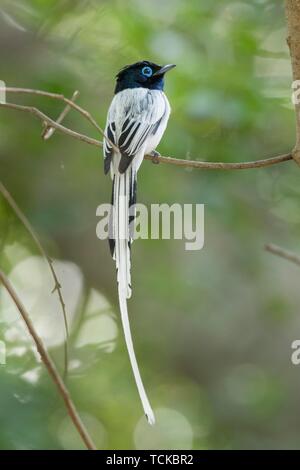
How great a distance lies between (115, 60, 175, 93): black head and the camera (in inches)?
74.8

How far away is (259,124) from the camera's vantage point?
3.42 metres

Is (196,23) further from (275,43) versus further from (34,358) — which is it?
(34,358)

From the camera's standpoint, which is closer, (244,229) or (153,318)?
(244,229)

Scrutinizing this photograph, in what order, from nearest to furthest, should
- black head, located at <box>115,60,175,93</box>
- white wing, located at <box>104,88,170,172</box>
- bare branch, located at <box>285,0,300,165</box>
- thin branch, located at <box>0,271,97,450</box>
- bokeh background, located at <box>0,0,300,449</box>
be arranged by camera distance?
thin branch, located at <box>0,271,97,450</box>, bare branch, located at <box>285,0,300,165</box>, white wing, located at <box>104,88,170,172</box>, black head, located at <box>115,60,175,93</box>, bokeh background, located at <box>0,0,300,449</box>

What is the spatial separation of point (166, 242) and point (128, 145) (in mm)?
2394

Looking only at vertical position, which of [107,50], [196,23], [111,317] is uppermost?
[196,23]

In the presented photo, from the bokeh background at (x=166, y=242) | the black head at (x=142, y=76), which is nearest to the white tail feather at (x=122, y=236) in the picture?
the black head at (x=142, y=76)

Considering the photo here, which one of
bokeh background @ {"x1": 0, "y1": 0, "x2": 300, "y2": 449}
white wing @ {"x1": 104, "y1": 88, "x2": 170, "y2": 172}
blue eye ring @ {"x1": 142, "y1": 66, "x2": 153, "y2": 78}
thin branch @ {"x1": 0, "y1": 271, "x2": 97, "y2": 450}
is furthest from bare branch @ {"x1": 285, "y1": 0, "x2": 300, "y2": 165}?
bokeh background @ {"x1": 0, "y1": 0, "x2": 300, "y2": 449}

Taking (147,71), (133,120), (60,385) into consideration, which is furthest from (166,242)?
(60,385)

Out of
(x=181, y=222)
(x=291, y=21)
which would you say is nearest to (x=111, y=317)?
(x=181, y=222)

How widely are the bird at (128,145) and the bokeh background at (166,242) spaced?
3.57 ft

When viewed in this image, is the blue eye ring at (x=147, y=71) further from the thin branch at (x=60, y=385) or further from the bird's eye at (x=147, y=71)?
the thin branch at (x=60, y=385)

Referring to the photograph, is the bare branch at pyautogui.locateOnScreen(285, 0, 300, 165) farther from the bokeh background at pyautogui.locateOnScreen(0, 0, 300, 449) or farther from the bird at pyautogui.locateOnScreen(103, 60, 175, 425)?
the bokeh background at pyautogui.locateOnScreen(0, 0, 300, 449)

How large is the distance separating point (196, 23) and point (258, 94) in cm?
44
